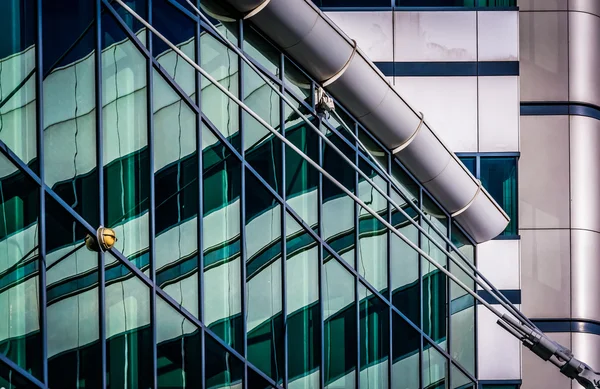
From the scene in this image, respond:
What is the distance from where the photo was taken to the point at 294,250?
20.3 metres

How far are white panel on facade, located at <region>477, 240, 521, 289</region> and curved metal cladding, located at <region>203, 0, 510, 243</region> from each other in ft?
3.96

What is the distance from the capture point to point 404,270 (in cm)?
2238

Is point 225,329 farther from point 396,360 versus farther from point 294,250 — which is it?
point 396,360

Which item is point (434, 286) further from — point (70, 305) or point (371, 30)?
point (70, 305)

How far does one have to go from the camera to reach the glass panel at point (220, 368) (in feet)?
61.1

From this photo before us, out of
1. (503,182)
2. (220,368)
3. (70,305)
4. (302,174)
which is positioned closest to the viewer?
(70,305)

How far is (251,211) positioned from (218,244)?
1.04m

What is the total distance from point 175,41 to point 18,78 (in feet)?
11.6

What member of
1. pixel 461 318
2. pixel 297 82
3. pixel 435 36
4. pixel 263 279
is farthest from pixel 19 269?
pixel 435 36

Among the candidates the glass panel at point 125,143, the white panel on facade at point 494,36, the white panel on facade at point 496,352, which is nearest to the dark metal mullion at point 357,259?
the white panel on facade at point 496,352

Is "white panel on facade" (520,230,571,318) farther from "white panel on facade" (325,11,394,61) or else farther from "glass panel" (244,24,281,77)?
"glass panel" (244,24,281,77)

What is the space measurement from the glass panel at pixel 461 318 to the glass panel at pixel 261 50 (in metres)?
6.51

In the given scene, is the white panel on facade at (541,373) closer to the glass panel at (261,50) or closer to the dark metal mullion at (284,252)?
the dark metal mullion at (284,252)

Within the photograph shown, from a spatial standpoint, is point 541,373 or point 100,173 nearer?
point 100,173
